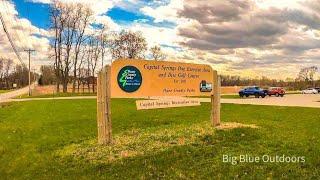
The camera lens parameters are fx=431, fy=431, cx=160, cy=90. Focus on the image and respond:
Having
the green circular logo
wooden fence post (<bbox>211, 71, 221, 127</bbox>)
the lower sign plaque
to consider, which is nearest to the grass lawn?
wooden fence post (<bbox>211, 71, 221, 127</bbox>)

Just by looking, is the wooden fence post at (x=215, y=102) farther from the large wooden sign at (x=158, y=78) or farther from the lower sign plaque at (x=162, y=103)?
the lower sign plaque at (x=162, y=103)

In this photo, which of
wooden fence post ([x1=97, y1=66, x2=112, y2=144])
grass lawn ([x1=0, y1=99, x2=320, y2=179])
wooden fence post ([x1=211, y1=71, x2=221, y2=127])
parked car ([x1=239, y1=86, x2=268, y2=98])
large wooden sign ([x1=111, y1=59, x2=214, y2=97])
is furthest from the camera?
parked car ([x1=239, y1=86, x2=268, y2=98])

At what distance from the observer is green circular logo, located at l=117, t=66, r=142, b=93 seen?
478 inches

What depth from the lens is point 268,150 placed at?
33.9 feet

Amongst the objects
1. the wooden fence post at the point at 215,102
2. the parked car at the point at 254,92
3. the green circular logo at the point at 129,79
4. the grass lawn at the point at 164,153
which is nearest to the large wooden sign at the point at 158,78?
the green circular logo at the point at 129,79

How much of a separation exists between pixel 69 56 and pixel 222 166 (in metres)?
72.8

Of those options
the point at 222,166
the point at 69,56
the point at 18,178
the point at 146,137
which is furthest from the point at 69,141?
the point at 69,56

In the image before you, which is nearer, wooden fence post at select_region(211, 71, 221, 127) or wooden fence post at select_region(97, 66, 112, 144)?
wooden fence post at select_region(97, 66, 112, 144)

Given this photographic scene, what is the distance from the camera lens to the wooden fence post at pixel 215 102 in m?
14.7

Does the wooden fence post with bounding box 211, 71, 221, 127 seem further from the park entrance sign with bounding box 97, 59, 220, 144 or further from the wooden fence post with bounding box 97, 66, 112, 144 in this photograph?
the wooden fence post with bounding box 97, 66, 112, 144

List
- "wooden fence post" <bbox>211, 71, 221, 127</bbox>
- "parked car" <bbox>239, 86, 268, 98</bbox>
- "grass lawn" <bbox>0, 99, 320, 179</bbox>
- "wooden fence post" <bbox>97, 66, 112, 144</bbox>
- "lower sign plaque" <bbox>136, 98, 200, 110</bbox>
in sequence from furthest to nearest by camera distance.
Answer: "parked car" <bbox>239, 86, 268, 98</bbox>
"wooden fence post" <bbox>211, 71, 221, 127</bbox>
"lower sign plaque" <bbox>136, 98, 200, 110</bbox>
"wooden fence post" <bbox>97, 66, 112, 144</bbox>
"grass lawn" <bbox>0, 99, 320, 179</bbox>

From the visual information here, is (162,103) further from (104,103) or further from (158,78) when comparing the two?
(104,103)

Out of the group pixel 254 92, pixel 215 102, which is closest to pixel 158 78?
pixel 215 102

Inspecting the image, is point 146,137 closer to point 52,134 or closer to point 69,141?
point 69,141
